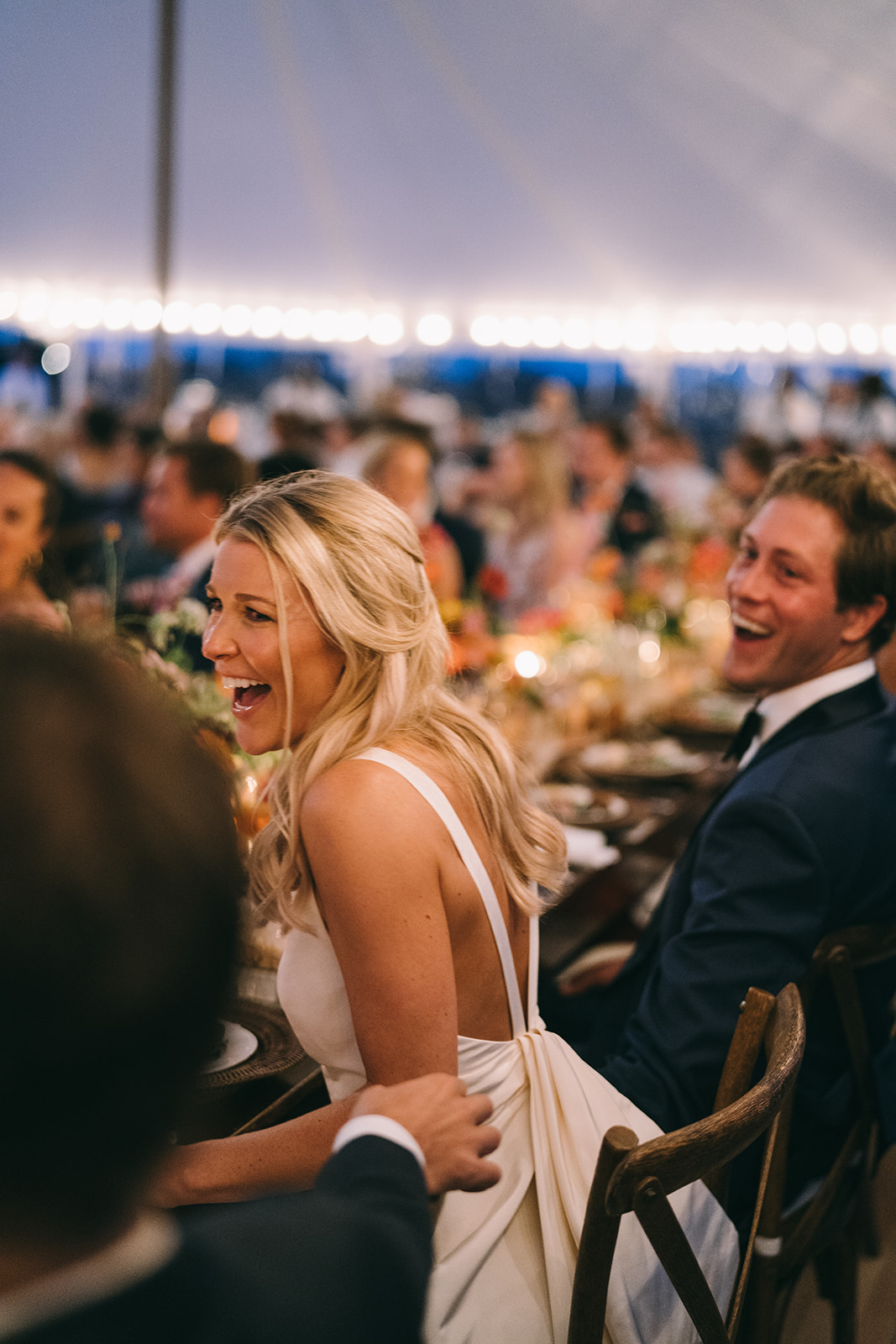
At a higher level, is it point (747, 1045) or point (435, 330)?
point (435, 330)

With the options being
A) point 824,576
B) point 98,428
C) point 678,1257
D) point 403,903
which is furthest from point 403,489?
point 678,1257

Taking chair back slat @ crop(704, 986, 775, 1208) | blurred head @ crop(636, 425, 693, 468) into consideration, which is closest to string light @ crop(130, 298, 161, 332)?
blurred head @ crop(636, 425, 693, 468)

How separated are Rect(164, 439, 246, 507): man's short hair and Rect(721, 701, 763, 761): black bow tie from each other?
2.27 metres

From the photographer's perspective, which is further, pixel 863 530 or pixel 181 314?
pixel 181 314

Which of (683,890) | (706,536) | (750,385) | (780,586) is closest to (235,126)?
(706,536)

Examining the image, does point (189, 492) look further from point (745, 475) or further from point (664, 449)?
point (664, 449)

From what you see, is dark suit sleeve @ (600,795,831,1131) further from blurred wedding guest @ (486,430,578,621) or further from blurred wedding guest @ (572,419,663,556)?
blurred wedding guest @ (572,419,663,556)

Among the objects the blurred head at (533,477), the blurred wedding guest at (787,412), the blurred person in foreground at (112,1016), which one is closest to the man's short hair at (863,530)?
the blurred person in foreground at (112,1016)

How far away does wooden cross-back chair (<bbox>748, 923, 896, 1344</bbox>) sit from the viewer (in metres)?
1.53

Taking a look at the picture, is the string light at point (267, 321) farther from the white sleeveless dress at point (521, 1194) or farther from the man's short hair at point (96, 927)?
the man's short hair at point (96, 927)

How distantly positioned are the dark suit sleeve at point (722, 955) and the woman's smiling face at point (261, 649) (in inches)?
25.9

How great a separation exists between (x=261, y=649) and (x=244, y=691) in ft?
0.38

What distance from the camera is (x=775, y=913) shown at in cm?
153

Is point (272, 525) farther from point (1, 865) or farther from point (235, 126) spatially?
point (235, 126)
